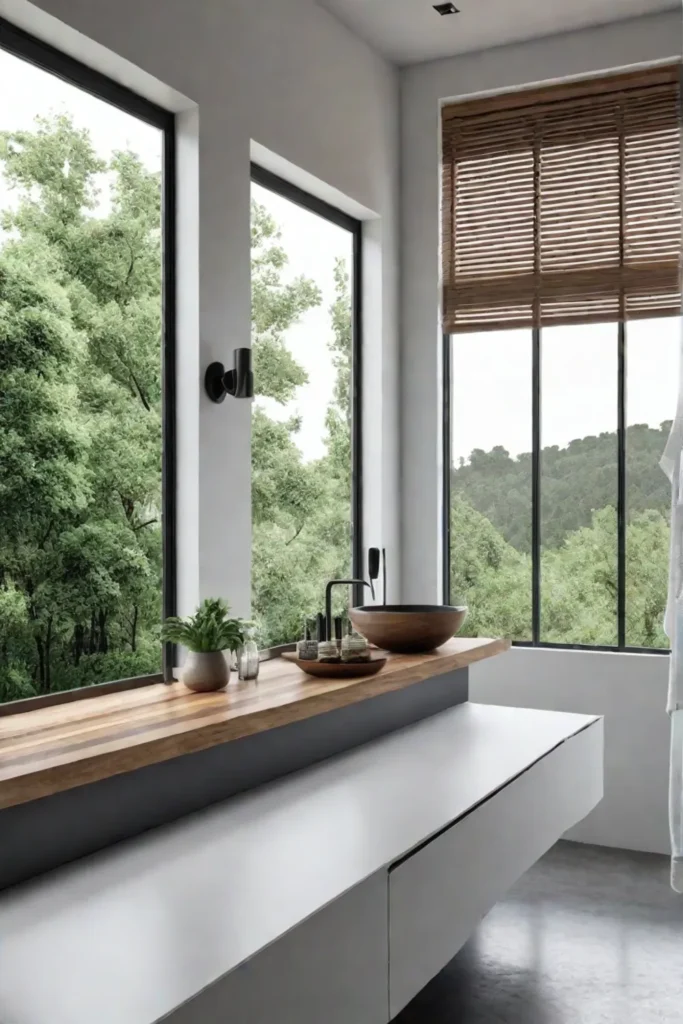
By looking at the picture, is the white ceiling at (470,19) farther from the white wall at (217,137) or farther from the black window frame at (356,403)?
the black window frame at (356,403)

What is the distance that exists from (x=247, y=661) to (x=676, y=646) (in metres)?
1.54

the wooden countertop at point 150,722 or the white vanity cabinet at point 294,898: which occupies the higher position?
the wooden countertop at point 150,722

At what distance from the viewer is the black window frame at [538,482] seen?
4309 millimetres

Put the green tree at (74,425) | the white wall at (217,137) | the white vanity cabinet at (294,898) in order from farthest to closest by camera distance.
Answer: the green tree at (74,425) → the white wall at (217,137) → the white vanity cabinet at (294,898)

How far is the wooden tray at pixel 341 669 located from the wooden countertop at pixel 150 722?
43 mm

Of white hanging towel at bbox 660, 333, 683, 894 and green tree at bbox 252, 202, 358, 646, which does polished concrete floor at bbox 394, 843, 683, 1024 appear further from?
green tree at bbox 252, 202, 358, 646

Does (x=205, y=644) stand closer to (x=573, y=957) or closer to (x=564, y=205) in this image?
(x=573, y=957)

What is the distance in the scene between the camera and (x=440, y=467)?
4637 millimetres

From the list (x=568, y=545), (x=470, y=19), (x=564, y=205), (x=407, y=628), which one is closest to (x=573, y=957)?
(x=407, y=628)

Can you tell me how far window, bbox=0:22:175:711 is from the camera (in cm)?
313

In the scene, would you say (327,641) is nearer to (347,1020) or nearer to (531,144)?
(347,1020)

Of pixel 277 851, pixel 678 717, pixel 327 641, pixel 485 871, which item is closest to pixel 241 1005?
pixel 277 851

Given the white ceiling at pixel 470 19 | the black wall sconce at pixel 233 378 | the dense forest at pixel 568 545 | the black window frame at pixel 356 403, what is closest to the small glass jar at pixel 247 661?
the black wall sconce at pixel 233 378

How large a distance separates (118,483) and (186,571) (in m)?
0.74
